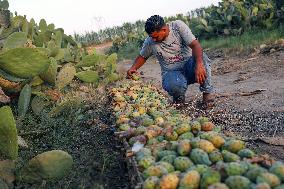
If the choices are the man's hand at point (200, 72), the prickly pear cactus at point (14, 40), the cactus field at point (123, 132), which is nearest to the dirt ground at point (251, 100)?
the cactus field at point (123, 132)

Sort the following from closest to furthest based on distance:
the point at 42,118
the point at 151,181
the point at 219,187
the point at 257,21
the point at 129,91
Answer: the point at 219,187, the point at 151,181, the point at 42,118, the point at 129,91, the point at 257,21

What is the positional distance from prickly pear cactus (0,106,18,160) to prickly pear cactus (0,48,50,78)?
2.68 ft

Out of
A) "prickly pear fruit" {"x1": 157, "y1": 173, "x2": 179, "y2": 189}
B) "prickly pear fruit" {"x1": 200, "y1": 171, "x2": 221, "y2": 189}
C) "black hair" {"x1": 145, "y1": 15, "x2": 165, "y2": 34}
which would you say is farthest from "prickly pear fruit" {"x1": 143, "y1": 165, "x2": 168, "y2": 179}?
"black hair" {"x1": 145, "y1": 15, "x2": 165, "y2": 34}

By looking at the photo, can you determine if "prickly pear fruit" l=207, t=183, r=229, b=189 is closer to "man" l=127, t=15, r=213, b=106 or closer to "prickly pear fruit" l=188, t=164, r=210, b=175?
"prickly pear fruit" l=188, t=164, r=210, b=175

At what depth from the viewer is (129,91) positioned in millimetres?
4441

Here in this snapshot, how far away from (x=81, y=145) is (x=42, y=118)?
60 cm

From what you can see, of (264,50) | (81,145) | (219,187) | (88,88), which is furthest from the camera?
(264,50)

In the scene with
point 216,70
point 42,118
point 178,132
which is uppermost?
point 178,132

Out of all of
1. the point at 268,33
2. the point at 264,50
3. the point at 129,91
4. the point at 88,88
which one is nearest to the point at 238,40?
the point at 268,33

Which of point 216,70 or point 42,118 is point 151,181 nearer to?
point 42,118

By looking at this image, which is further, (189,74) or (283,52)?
(283,52)

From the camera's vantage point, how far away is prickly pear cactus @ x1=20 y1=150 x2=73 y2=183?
2.66 m

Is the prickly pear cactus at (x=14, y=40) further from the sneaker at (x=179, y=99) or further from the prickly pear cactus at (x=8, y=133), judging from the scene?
the sneaker at (x=179, y=99)

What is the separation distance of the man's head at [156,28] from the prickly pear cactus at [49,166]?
1957 millimetres
